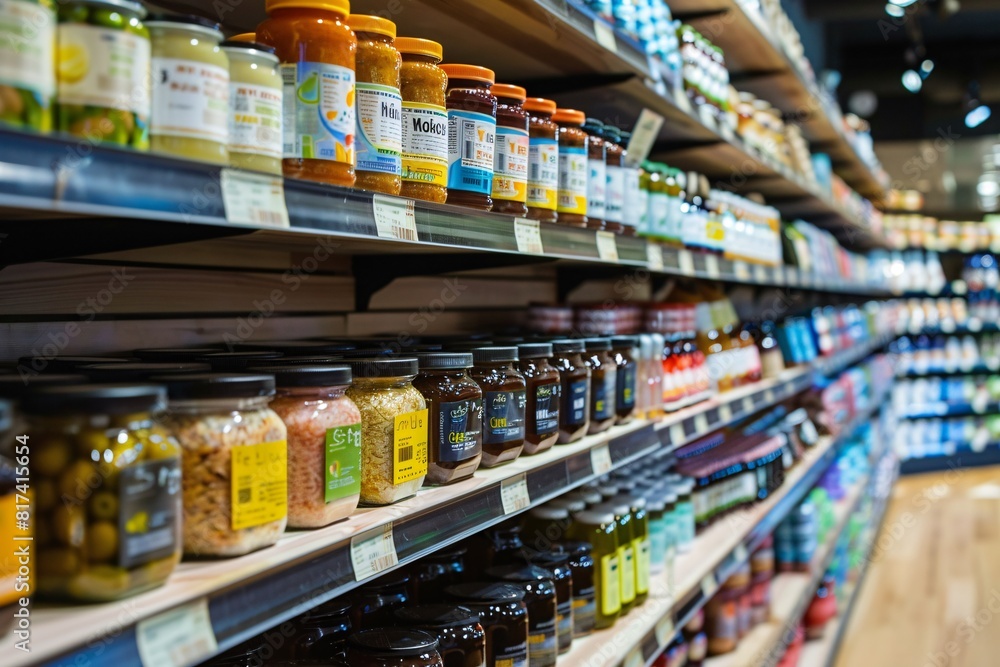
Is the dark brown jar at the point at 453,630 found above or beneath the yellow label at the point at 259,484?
beneath

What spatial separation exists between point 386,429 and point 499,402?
342 mm

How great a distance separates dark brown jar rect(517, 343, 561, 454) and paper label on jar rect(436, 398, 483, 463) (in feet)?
0.74

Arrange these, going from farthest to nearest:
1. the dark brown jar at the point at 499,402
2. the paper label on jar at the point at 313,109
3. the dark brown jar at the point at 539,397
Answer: the dark brown jar at the point at 539,397, the dark brown jar at the point at 499,402, the paper label on jar at the point at 313,109

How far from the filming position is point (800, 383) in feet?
12.9

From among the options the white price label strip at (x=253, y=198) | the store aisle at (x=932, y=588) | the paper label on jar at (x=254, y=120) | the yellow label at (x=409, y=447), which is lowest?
the store aisle at (x=932, y=588)

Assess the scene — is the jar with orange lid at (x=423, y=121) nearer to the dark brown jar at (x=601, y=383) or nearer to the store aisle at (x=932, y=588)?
the dark brown jar at (x=601, y=383)

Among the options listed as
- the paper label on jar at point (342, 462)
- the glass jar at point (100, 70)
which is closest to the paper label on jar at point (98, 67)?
the glass jar at point (100, 70)

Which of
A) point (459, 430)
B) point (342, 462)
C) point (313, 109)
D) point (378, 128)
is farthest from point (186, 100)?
point (459, 430)

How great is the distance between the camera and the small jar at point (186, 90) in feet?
2.89

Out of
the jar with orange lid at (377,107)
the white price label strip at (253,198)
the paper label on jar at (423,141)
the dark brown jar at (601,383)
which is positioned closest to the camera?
the white price label strip at (253,198)

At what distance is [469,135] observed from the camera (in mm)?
1458

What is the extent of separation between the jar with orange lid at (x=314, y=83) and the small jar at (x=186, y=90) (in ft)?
0.54

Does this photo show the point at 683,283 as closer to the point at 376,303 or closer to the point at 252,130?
the point at 376,303

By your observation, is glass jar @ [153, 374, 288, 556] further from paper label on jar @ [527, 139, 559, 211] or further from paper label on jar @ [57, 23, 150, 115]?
paper label on jar @ [527, 139, 559, 211]
